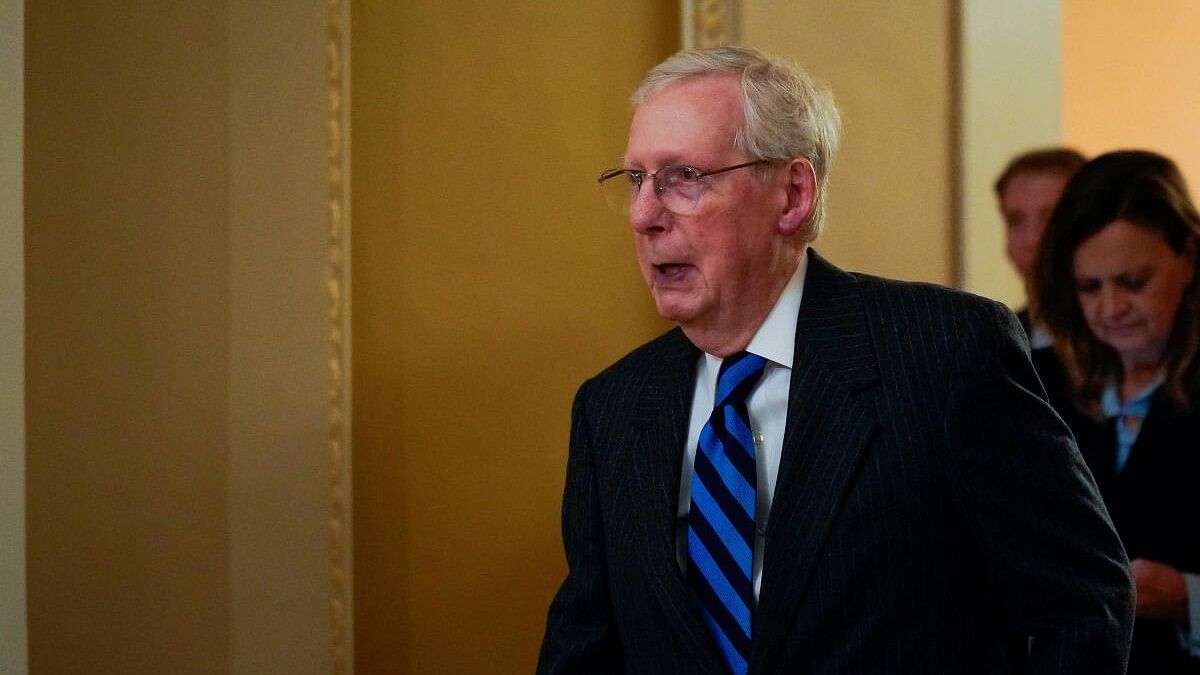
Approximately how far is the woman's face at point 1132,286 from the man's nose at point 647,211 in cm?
123

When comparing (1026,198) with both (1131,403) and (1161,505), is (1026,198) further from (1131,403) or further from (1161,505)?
(1161,505)

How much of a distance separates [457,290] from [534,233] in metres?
0.22

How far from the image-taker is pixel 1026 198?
10.6 ft

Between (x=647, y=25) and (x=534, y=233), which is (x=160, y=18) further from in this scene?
(x=647, y=25)

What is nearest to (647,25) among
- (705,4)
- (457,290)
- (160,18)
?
(705,4)

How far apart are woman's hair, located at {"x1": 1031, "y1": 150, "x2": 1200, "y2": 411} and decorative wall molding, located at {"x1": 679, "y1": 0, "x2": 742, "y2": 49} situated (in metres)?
0.82

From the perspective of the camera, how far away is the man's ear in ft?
6.02

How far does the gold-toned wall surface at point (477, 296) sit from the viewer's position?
2.69 metres

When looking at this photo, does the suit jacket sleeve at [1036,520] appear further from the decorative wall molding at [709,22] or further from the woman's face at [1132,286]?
the decorative wall molding at [709,22]

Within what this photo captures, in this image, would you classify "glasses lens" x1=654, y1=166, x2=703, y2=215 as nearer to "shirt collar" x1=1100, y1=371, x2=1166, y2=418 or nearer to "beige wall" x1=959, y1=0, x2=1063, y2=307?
"shirt collar" x1=1100, y1=371, x2=1166, y2=418

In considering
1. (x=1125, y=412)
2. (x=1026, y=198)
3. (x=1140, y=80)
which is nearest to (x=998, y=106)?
(x=1026, y=198)

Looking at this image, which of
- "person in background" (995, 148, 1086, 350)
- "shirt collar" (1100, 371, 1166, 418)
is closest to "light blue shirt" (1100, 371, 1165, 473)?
"shirt collar" (1100, 371, 1166, 418)

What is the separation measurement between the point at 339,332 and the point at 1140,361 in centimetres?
162

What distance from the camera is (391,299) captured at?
271cm
